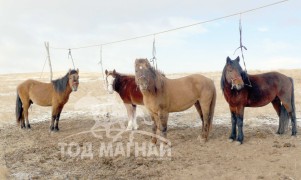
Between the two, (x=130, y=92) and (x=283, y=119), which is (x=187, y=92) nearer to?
(x=130, y=92)

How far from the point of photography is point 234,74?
8461mm

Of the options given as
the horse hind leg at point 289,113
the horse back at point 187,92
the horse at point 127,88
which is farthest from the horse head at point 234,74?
the horse at point 127,88

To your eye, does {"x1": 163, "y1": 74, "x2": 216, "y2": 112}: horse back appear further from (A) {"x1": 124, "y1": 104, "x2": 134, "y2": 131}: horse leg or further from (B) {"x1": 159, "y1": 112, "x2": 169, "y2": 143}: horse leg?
(A) {"x1": 124, "y1": 104, "x2": 134, "y2": 131}: horse leg

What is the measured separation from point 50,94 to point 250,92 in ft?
23.9

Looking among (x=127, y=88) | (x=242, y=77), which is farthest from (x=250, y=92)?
(x=127, y=88)

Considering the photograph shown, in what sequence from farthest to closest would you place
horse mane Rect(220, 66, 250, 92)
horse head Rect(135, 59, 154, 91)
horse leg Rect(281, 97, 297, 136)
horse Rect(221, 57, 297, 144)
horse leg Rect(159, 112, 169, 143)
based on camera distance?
horse leg Rect(281, 97, 297, 136)
horse leg Rect(159, 112, 169, 143)
horse mane Rect(220, 66, 250, 92)
horse Rect(221, 57, 297, 144)
horse head Rect(135, 59, 154, 91)

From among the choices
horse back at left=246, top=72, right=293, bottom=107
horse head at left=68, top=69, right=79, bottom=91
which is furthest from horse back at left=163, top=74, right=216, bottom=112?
horse head at left=68, top=69, right=79, bottom=91

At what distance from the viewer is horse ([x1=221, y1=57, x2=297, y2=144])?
8609 mm

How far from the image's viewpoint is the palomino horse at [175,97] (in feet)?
29.2

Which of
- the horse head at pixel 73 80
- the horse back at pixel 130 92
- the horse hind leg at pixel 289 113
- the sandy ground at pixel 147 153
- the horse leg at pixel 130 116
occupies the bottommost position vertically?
the sandy ground at pixel 147 153

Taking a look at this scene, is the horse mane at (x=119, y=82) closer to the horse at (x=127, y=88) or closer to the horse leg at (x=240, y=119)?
the horse at (x=127, y=88)

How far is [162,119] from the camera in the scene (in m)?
8.99

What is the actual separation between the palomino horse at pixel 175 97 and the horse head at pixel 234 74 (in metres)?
0.79

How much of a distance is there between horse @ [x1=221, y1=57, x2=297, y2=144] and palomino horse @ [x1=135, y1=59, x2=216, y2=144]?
607 millimetres
